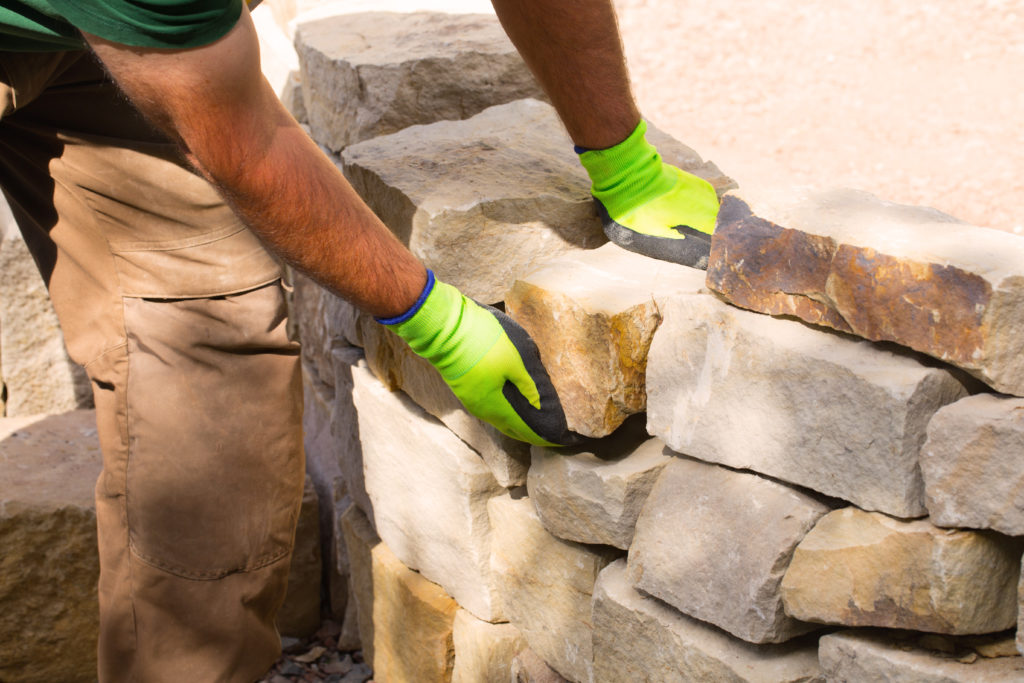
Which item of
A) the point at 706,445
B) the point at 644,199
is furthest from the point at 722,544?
the point at 644,199

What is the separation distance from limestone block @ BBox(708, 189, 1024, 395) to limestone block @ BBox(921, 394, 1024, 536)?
51 mm

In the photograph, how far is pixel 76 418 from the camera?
329cm

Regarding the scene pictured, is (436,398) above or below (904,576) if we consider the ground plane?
below

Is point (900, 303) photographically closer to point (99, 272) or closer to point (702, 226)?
point (702, 226)

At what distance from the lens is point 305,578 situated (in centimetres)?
315

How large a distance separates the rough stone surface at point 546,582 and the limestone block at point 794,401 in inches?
15.2

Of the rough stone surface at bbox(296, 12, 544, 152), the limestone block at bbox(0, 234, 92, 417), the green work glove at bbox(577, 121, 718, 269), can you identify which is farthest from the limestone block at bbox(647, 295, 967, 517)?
the limestone block at bbox(0, 234, 92, 417)

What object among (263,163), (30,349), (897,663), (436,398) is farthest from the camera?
(30,349)

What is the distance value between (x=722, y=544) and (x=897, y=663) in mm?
313

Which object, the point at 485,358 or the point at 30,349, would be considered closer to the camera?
the point at 485,358

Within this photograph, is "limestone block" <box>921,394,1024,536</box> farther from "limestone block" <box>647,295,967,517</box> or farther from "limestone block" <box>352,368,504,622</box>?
"limestone block" <box>352,368,504,622</box>

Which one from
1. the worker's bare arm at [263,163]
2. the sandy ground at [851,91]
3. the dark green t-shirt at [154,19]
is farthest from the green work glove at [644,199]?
the dark green t-shirt at [154,19]

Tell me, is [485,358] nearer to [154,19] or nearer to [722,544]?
[722,544]

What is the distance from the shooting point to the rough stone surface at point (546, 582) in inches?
78.7
